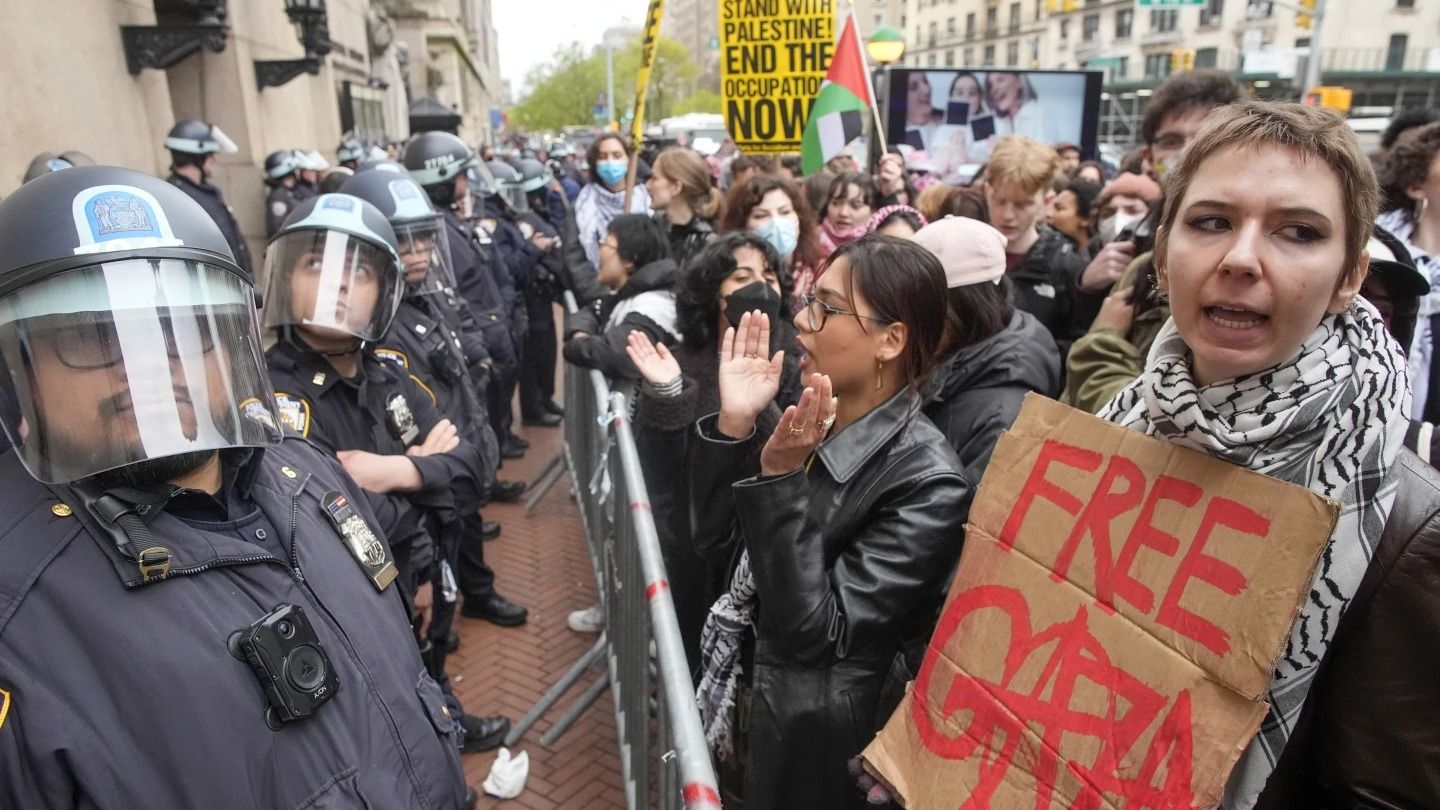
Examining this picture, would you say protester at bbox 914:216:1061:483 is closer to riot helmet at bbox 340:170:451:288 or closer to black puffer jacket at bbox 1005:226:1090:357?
black puffer jacket at bbox 1005:226:1090:357

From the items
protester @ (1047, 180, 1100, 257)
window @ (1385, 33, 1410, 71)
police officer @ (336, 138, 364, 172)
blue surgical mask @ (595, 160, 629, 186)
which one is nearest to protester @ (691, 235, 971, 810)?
protester @ (1047, 180, 1100, 257)

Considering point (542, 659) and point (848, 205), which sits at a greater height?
point (848, 205)

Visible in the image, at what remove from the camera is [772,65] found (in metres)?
6.04

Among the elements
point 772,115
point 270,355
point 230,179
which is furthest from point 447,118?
point 270,355

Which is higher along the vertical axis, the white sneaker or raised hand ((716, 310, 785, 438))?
raised hand ((716, 310, 785, 438))

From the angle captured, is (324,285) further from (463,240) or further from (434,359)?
(463,240)

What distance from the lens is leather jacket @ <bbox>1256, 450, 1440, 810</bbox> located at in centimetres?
115

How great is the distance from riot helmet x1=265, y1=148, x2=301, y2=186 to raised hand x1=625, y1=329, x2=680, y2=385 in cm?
693

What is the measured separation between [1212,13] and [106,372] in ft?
184

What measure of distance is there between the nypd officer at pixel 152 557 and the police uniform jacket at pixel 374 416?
101 cm

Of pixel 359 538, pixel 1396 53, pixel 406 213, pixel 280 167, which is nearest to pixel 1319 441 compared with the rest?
pixel 359 538

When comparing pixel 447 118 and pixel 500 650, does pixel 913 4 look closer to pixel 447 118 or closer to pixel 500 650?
pixel 447 118

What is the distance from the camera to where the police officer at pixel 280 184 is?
8.11 metres

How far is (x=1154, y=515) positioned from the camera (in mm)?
1347
